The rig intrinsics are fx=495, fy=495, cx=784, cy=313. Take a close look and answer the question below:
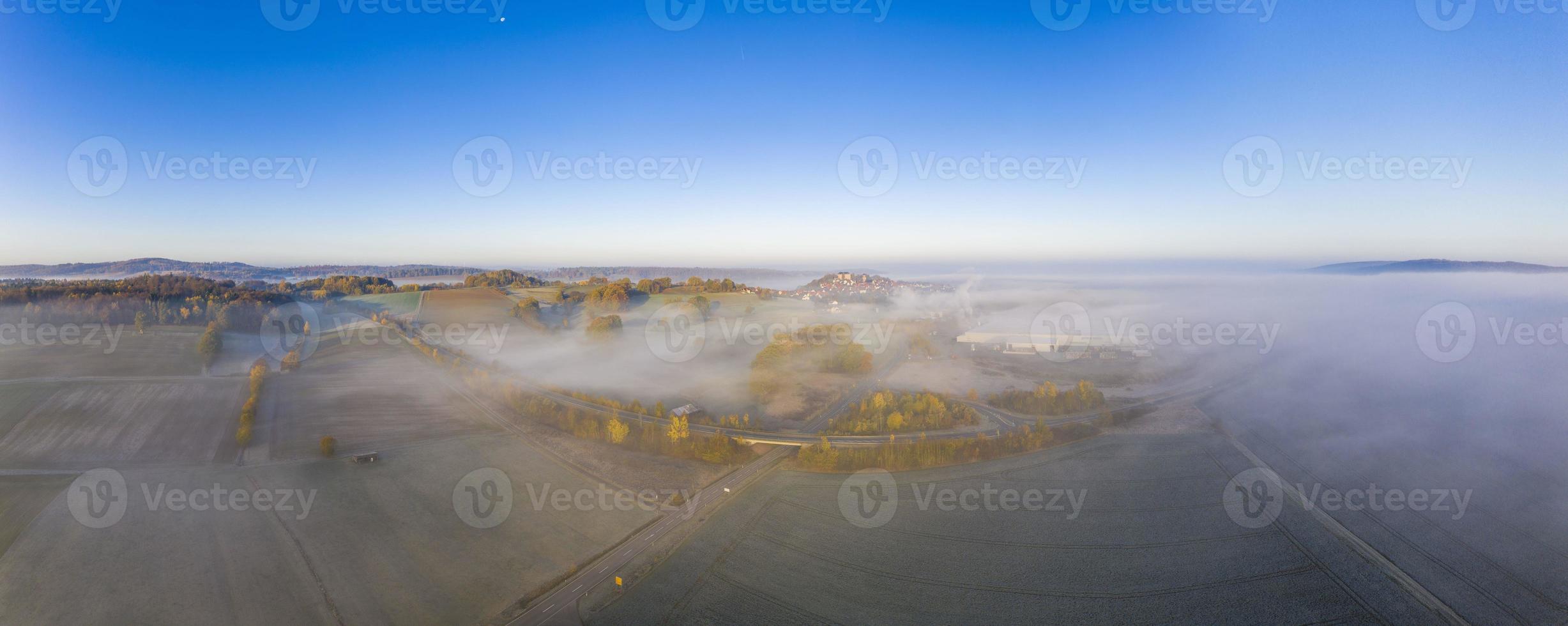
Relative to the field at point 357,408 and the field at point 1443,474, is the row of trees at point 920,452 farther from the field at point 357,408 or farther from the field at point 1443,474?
the field at point 357,408

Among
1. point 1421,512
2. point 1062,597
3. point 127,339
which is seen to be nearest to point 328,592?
point 1062,597

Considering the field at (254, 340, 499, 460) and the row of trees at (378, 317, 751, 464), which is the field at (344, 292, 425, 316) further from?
the row of trees at (378, 317, 751, 464)

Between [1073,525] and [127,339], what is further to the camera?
[127,339]

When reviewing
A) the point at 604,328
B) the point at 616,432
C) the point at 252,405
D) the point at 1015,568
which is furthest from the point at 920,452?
the point at 604,328

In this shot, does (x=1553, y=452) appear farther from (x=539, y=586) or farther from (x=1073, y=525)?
(x=539, y=586)

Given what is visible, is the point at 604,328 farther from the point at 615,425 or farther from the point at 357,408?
the point at 615,425
